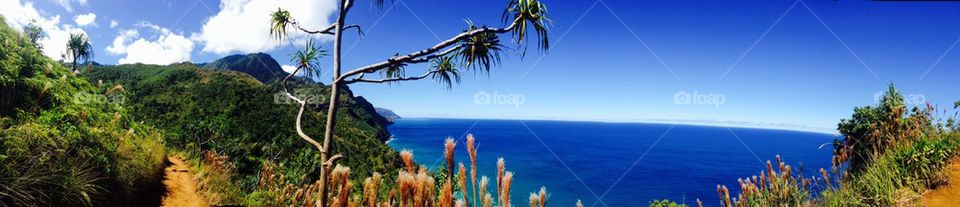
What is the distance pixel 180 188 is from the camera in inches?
336

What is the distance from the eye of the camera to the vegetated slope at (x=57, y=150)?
175 inches

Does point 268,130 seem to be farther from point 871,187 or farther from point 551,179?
point 551,179

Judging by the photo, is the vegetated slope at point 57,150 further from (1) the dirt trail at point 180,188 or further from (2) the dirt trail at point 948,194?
(2) the dirt trail at point 948,194

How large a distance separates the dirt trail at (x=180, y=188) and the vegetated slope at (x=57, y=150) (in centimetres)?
35

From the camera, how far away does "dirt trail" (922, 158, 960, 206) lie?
4.27 meters

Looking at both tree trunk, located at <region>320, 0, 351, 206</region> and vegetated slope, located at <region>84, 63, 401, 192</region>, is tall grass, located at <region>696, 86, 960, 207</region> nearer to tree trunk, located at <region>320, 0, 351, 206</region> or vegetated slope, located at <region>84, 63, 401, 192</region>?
tree trunk, located at <region>320, 0, 351, 206</region>

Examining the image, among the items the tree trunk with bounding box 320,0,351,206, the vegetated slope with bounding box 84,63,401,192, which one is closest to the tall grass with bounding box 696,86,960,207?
the tree trunk with bounding box 320,0,351,206

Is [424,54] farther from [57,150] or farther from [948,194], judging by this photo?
[948,194]

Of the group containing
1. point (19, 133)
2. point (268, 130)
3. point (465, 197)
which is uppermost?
point (268, 130)

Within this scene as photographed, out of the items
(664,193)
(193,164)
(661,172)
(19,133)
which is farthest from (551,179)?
(19,133)

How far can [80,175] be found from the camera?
5320 millimetres

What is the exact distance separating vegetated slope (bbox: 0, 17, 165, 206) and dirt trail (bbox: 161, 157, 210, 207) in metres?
0.35

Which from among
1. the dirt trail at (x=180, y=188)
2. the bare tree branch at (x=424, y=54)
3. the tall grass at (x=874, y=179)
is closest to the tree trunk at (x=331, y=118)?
the bare tree branch at (x=424, y=54)

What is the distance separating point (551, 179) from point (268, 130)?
5868cm
